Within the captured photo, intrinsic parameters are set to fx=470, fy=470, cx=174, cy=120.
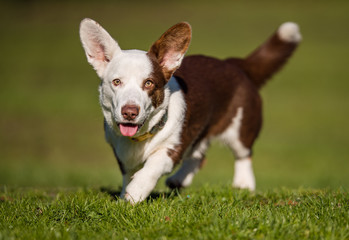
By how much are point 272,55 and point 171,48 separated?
265cm

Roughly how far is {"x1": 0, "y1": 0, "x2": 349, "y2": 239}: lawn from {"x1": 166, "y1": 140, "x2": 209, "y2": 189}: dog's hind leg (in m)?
0.26

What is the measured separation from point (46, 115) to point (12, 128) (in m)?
2.11

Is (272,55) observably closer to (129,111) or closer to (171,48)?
(171,48)

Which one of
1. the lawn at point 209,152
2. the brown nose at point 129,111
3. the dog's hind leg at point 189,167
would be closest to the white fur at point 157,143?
the lawn at point 209,152

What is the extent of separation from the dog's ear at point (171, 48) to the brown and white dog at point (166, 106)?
10mm

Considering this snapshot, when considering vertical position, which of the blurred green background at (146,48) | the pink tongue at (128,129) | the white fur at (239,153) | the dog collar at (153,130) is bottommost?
the blurred green background at (146,48)

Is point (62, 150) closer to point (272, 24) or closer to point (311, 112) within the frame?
point (311, 112)

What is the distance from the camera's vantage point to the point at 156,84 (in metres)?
4.56

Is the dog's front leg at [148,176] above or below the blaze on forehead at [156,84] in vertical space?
below

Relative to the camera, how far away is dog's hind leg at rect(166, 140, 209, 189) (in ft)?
21.0

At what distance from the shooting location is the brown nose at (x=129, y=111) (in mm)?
4105

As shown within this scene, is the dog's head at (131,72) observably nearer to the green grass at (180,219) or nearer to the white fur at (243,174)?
the green grass at (180,219)

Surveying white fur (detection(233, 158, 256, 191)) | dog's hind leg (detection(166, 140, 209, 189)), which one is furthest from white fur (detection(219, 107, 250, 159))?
dog's hind leg (detection(166, 140, 209, 189))

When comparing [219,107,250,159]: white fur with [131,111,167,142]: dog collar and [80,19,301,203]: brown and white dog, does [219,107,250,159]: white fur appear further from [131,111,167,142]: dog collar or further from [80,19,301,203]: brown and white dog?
[131,111,167,142]: dog collar
